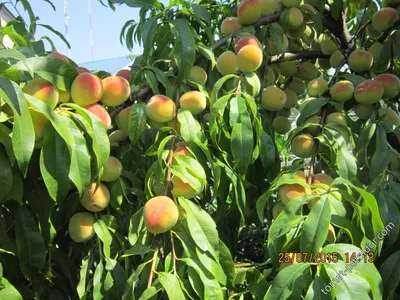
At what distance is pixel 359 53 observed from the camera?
112 cm

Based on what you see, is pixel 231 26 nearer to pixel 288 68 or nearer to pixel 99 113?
pixel 288 68

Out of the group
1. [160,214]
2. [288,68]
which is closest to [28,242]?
[160,214]

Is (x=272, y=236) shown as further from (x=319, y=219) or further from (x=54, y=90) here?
(x=54, y=90)

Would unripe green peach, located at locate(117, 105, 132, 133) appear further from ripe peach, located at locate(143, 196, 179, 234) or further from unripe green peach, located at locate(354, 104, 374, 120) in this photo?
unripe green peach, located at locate(354, 104, 374, 120)

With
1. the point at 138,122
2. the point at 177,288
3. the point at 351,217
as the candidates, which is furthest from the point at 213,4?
the point at 177,288

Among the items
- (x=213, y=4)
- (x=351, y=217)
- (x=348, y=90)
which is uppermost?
(x=213, y=4)

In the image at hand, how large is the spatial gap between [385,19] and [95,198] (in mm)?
868

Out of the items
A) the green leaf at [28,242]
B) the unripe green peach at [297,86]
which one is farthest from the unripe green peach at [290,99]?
the green leaf at [28,242]

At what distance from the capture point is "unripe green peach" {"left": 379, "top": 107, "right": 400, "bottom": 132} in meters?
0.95

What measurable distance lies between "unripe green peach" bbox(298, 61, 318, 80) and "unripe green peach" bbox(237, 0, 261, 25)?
1.02ft

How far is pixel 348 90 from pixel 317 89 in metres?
0.17

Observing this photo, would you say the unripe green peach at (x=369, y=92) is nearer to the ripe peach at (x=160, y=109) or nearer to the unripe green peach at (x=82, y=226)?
the ripe peach at (x=160, y=109)

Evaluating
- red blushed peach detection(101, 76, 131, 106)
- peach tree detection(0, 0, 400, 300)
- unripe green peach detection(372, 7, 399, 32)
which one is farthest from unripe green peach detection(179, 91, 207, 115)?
unripe green peach detection(372, 7, 399, 32)

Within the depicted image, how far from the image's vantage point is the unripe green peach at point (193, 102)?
0.82 m
